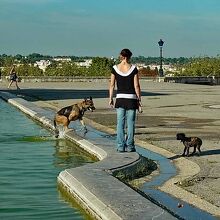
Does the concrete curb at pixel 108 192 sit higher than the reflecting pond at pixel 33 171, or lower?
higher

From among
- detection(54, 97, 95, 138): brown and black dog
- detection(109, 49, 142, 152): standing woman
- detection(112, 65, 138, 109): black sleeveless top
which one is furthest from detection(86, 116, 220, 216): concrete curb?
detection(54, 97, 95, 138): brown and black dog

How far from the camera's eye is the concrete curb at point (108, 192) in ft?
22.4

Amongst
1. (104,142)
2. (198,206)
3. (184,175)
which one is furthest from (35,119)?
(198,206)

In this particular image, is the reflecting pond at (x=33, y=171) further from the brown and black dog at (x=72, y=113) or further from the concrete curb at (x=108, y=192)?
the brown and black dog at (x=72, y=113)

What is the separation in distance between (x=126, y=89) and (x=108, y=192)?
4061 mm

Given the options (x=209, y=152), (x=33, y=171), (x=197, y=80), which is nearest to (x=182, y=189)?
(x=33, y=171)

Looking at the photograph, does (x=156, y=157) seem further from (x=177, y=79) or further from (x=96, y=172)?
(x=177, y=79)

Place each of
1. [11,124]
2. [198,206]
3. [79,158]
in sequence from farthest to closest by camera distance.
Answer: [11,124], [79,158], [198,206]

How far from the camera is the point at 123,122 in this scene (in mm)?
11945

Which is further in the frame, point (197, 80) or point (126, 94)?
point (197, 80)

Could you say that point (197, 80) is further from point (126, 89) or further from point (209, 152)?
point (126, 89)

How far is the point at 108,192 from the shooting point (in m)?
7.84

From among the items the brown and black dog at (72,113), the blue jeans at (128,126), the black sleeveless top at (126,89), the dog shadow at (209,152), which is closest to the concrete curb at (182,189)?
the dog shadow at (209,152)

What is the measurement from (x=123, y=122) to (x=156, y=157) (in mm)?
887
